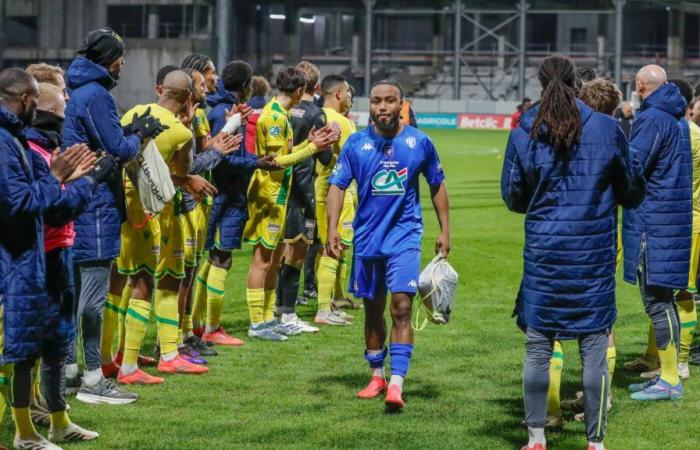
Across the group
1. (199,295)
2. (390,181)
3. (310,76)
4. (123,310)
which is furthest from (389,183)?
(310,76)

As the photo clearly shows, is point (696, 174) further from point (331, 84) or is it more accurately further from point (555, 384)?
point (331, 84)

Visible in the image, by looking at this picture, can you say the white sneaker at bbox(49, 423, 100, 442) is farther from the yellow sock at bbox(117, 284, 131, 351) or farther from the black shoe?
the black shoe

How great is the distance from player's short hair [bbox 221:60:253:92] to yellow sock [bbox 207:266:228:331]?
4.74ft

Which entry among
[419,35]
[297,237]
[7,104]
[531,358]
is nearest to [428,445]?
[531,358]

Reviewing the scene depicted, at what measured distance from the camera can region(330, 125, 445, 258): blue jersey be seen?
695cm

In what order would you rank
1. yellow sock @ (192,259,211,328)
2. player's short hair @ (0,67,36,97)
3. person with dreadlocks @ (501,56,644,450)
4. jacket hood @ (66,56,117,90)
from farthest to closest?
yellow sock @ (192,259,211,328) → jacket hood @ (66,56,117,90) → person with dreadlocks @ (501,56,644,450) → player's short hair @ (0,67,36,97)

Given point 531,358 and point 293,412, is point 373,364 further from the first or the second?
point 531,358

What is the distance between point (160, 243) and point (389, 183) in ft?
5.58

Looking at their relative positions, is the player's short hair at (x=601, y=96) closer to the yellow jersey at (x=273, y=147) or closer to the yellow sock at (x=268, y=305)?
the yellow jersey at (x=273, y=147)

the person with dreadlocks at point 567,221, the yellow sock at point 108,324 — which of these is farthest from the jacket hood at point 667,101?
the yellow sock at point 108,324

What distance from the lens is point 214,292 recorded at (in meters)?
8.97

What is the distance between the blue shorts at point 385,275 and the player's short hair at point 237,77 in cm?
249

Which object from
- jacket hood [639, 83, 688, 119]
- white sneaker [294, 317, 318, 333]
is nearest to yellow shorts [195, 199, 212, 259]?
white sneaker [294, 317, 318, 333]

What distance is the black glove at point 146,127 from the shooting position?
21.5ft
